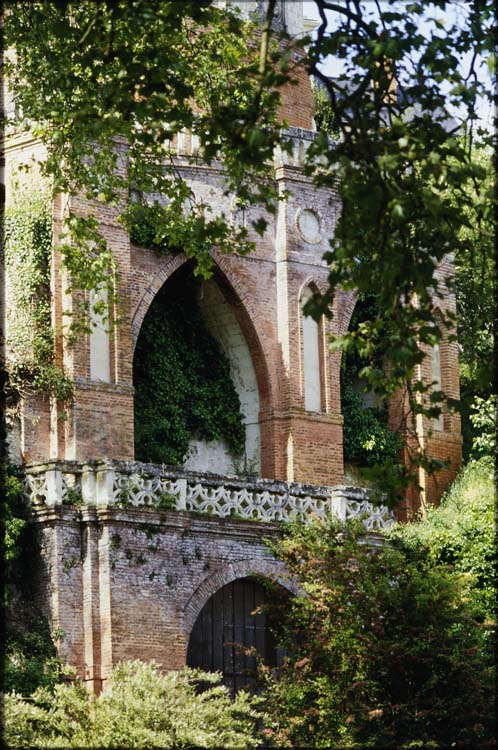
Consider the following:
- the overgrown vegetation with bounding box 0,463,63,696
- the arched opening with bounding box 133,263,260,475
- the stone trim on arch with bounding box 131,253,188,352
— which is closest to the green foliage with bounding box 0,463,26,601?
the overgrown vegetation with bounding box 0,463,63,696

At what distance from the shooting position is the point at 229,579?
2919cm

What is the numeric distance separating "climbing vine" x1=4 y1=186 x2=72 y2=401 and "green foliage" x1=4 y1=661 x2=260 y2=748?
6.43 meters

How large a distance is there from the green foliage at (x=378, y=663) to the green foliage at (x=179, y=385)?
554cm

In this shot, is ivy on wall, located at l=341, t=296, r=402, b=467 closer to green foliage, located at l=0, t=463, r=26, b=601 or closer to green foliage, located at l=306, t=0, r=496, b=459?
green foliage, located at l=0, t=463, r=26, b=601

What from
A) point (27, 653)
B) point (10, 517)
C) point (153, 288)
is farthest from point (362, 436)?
point (27, 653)

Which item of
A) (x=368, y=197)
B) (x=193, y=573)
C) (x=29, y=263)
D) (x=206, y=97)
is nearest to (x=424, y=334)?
(x=368, y=197)

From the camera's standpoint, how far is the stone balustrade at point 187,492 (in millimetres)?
27953

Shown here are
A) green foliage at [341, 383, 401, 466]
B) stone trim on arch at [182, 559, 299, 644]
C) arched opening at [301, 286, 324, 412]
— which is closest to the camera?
stone trim on arch at [182, 559, 299, 644]

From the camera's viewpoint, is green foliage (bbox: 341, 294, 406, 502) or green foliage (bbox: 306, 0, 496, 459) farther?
green foliage (bbox: 341, 294, 406, 502)

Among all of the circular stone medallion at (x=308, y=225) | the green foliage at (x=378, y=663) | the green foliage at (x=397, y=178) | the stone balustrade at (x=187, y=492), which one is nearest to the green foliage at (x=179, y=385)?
the circular stone medallion at (x=308, y=225)

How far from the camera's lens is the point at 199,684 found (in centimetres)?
2819

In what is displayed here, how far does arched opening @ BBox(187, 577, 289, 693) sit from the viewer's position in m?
29.0

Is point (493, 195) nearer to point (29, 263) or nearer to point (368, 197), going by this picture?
point (368, 197)

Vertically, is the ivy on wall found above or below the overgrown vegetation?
above
